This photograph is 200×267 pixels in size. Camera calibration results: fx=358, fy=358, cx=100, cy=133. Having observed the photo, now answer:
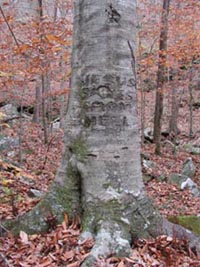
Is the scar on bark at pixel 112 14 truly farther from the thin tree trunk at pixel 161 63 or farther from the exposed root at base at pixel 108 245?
the thin tree trunk at pixel 161 63

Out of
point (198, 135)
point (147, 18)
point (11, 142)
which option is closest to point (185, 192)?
point (11, 142)

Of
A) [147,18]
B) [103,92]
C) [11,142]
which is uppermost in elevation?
[147,18]

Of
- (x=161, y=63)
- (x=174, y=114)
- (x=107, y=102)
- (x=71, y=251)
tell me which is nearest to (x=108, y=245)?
(x=71, y=251)

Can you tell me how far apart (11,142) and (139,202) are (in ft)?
25.2

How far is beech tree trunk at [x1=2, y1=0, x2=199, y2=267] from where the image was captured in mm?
2998

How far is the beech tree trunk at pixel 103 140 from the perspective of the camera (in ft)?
9.84

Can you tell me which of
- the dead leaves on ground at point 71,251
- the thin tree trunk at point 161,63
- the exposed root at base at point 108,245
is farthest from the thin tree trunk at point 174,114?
the exposed root at base at point 108,245

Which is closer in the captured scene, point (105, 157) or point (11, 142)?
point (105, 157)

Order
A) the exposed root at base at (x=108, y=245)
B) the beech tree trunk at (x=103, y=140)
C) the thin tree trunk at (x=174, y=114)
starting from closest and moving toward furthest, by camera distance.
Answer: the exposed root at base at (x=108, y=245) → the beech tree trunk at (x=103, y=140) → the thin tree trunk at (x=174, y=114)

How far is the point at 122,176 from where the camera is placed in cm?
303

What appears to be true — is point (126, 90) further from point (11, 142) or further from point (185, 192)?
point (11, 142)

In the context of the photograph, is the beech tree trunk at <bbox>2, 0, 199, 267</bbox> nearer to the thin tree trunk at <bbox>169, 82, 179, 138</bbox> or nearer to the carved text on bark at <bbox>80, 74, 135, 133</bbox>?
the carved text on bark at <bbox>80, 74, 135, 133</bbox>

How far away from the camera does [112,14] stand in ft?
10.0

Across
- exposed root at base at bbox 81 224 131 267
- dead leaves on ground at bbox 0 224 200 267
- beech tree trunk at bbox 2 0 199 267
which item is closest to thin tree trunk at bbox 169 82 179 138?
beech tree trunk at bbox 2 0 199 267
